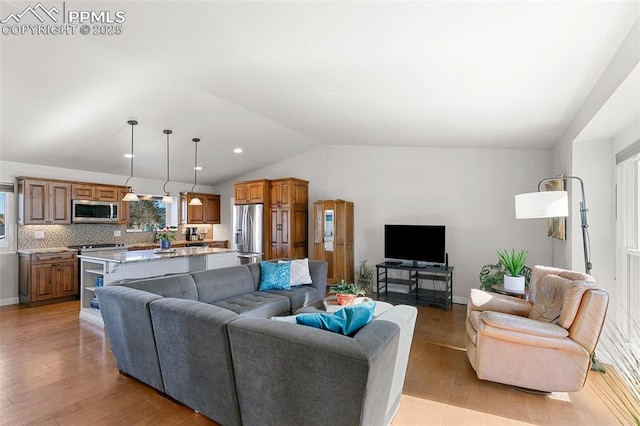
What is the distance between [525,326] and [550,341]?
0.63 feet

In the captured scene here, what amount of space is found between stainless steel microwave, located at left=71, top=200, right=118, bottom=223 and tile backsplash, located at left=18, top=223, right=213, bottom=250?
29cm

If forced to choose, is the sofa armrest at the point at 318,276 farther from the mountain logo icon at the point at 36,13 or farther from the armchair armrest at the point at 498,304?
the mountain logo icon at the point at 36,13

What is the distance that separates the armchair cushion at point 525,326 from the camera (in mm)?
2520

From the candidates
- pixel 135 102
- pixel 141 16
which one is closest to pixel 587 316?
pixel 141 16

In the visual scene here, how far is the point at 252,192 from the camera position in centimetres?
685

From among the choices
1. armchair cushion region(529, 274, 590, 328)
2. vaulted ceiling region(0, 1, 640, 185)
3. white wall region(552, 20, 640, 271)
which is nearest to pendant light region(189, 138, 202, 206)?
vaulted ceiling region(0, 1, 640, 185)

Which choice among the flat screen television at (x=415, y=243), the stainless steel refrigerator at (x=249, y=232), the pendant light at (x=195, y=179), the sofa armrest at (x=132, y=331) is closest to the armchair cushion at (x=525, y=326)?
the flat screen television at (x=415, y=243)

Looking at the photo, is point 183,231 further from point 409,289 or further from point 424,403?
point 424,403

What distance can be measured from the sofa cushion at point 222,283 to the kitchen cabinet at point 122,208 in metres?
3.55

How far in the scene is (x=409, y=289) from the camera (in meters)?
5.33

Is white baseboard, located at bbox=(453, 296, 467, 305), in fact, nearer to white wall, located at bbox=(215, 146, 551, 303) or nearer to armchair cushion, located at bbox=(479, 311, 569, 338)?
white wall, located at bbox=(215, 146, 551, 303)

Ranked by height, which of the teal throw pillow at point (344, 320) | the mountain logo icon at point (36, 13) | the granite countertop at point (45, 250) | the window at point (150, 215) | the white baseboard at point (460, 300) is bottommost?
the white baseboard at point (460, 300)

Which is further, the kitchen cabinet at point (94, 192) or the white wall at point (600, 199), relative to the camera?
the kitchen cabinet at point (94, 192)

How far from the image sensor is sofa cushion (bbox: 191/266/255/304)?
3.62m
